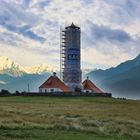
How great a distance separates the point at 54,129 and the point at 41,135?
5668 mm

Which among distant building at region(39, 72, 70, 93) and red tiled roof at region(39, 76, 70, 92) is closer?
distant building at region(39, 72, 70, 93)

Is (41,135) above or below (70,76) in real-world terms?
below

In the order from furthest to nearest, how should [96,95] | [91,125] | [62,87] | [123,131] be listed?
[62,87], [96,95], [91,125], [123,131]

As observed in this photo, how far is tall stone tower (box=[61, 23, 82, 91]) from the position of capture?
178 metres

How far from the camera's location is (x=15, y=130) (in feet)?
144

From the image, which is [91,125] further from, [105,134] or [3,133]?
[3,133]

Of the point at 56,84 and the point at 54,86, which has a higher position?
the point at 56,84

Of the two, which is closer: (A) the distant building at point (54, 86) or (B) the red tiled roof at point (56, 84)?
(A) the distant building at point (54, 86)

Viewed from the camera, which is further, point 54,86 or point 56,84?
point 56,84

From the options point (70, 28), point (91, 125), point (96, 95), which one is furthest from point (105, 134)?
point (70, 28)

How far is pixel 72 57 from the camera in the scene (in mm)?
183750

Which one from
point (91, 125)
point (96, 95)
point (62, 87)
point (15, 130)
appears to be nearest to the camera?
point (15, 130)

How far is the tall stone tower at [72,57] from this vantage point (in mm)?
177625

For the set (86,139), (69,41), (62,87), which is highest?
(69,41)
